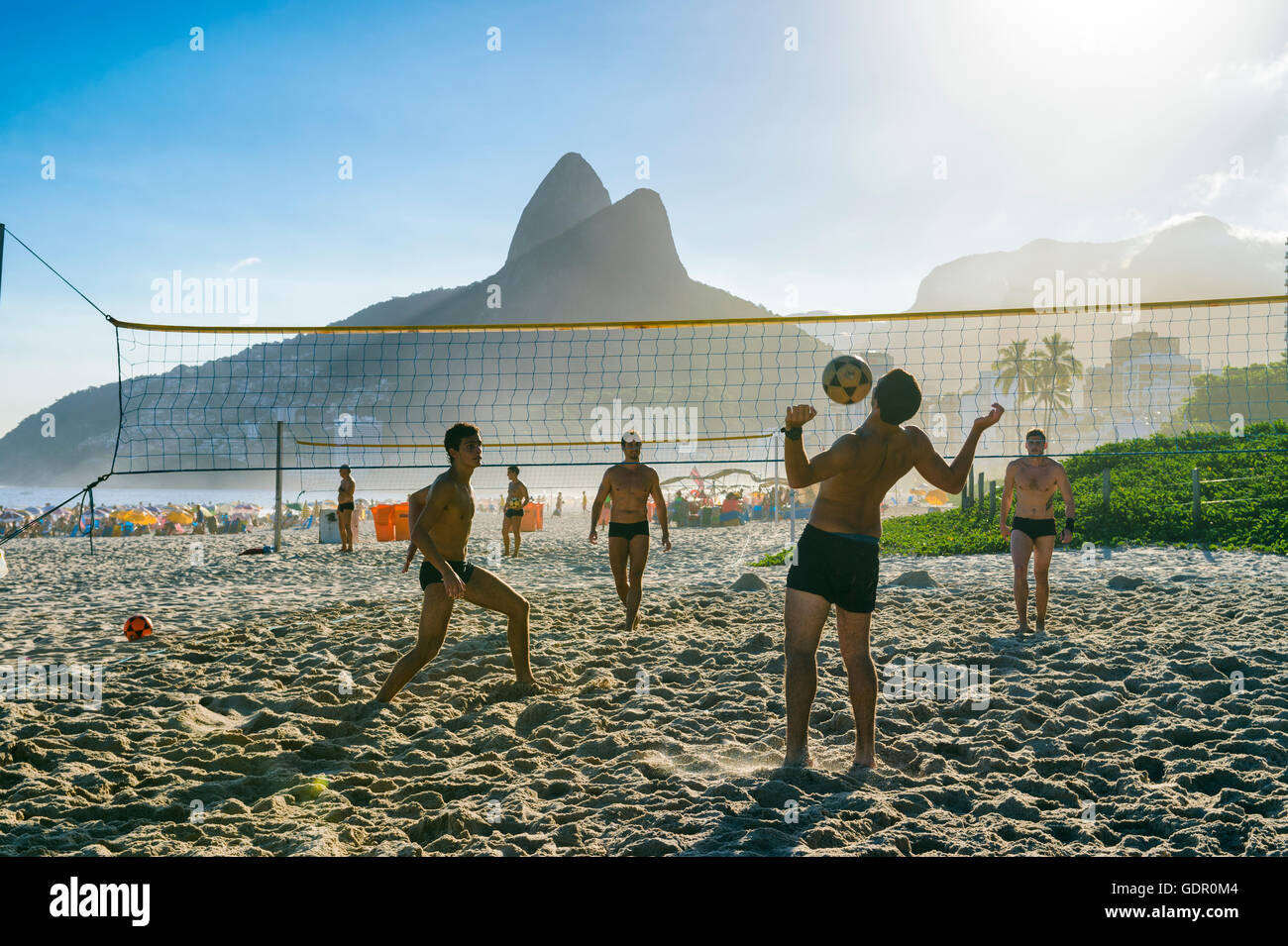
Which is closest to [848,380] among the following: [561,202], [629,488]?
[629,488]

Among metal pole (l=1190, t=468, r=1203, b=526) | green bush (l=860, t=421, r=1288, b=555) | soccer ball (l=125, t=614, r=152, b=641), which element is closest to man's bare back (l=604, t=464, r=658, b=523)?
soccer ball (l=125, t=614, r=152, b=641)

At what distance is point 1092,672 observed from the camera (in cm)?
413

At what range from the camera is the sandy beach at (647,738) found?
7.63 ft

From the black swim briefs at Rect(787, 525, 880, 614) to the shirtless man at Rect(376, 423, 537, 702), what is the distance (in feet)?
5.51

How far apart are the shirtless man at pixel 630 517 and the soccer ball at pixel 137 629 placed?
10.9 feet

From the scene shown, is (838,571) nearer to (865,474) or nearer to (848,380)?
(865,474)

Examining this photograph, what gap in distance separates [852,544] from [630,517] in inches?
116

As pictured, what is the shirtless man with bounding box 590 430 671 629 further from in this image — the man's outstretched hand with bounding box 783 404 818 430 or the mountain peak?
the mountain peak

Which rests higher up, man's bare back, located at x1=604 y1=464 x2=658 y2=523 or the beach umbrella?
man's bare back, located at x1=604 y1=464 x2=658 y2=523

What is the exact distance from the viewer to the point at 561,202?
14150 centimetres

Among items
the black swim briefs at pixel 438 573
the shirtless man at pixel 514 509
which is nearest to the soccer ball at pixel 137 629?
the black swim briefs at pixel 438 573

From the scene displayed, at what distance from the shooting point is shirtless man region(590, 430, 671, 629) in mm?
5465
